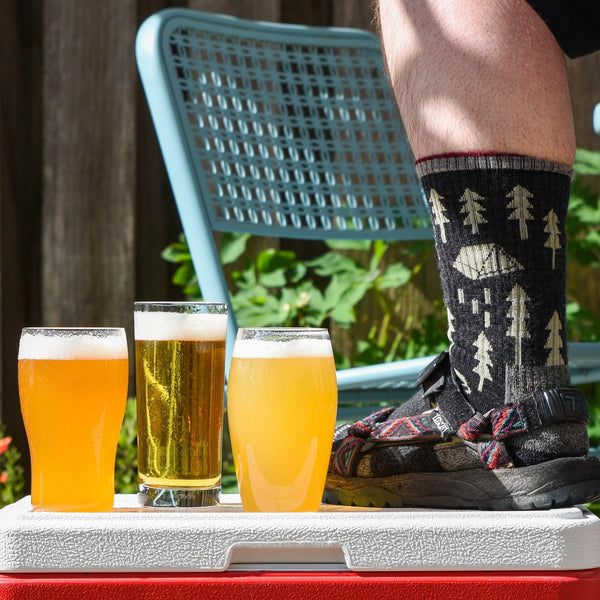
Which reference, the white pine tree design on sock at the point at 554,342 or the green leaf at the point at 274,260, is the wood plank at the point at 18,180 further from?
the white pine tree design on sock at the point at 554,342

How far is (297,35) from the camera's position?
2.05 metres

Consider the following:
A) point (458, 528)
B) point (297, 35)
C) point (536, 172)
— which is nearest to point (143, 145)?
point (297, 35)

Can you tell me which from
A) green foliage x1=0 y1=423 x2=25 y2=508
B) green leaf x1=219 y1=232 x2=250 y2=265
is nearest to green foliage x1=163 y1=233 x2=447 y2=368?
green leaf x1=219 y1=232 x2=250 y2=265

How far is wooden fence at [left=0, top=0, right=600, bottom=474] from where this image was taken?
7.49 feet

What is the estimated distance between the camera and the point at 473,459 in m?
0.98

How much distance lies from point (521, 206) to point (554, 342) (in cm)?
15

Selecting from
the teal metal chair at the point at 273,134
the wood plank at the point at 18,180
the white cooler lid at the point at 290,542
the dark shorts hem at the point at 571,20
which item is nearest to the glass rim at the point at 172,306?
the white cooler lid at the point at 290,542

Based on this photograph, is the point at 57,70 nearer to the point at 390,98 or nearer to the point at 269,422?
the point at 390,98

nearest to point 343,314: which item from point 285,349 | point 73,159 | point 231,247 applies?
point 231,247

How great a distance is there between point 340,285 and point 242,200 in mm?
424

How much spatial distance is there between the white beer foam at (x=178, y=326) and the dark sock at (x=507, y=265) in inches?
11.2

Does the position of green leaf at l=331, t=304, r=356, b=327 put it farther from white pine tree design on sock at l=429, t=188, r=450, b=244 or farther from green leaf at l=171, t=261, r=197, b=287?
white pine tree design on sock at l=429, t=188, r=450, b=244

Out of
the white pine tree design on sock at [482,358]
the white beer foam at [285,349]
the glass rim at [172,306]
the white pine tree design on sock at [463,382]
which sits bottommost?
the white pine tree design on sock at [463,382]

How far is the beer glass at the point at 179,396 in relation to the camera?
36.0 inches
